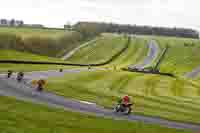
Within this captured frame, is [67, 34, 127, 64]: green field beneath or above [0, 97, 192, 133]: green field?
beneath

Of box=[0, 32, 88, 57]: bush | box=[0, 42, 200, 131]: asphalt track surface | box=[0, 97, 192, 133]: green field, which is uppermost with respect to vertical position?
box=[0, 97, 192, 133]: green field

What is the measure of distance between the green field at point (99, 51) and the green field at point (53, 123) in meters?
97.1

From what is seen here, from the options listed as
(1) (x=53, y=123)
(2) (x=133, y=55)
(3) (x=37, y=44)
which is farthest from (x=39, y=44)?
(1) (x=53, y=123)

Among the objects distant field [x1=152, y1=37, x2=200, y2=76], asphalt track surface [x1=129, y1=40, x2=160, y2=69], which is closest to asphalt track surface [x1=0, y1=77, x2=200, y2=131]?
distant field [x1=152, y1=37, x2=200, y2=76]

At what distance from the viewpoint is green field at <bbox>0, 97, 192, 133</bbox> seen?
26.1m

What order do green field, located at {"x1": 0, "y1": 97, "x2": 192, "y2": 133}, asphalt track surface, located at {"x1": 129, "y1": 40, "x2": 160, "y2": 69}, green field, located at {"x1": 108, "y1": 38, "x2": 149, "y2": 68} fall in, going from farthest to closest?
asphalt track surface, located at {"x1": 129, "y1": 40, "x2": 160, "y2": 69}, green field, located at {"x1": 108, "y1": 38, "x2": 149, "y2": 68}, green field, located at {"x1": 0, "y1": 97, "x2": 192, "y2": 133}

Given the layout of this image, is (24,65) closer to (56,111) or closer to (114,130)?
(56,111)

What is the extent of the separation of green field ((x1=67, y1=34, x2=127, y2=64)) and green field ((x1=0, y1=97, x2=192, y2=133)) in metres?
97.1

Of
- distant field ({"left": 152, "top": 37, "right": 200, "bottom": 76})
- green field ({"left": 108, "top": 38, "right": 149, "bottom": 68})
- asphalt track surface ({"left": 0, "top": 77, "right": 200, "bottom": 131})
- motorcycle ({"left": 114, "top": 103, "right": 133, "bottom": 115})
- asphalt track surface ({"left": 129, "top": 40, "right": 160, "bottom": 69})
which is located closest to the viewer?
asphalt track surface ({"left": 0, "top": 77, "right": 200, "bottom": 131})

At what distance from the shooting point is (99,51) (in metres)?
160

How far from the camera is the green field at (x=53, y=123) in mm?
26078

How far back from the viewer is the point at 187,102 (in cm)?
4738

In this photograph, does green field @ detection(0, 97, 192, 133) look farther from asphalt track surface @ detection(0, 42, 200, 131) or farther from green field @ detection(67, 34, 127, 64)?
green field @ detection(67, 34, 127, 64)

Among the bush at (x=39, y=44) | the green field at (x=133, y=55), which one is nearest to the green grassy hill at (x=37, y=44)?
the bush at (x=39, y=44)
